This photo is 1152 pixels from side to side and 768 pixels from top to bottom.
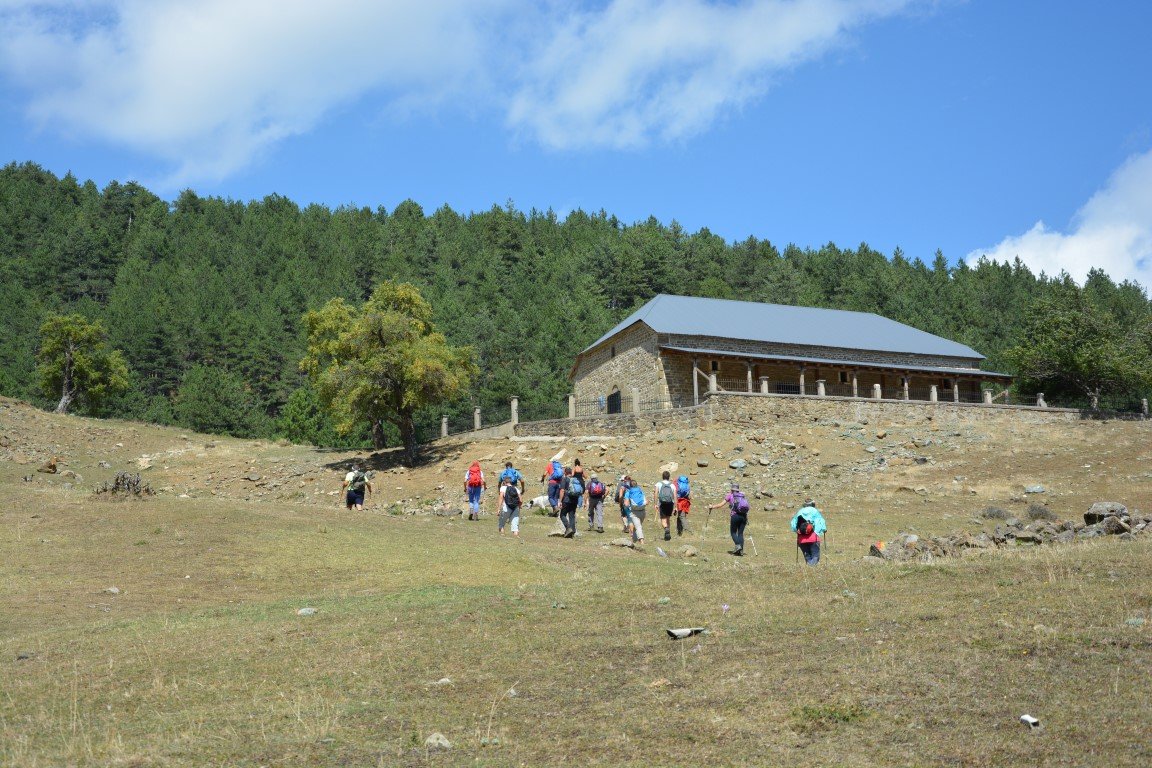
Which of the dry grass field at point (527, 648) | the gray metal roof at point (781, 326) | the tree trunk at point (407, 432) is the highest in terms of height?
the gray metal roof at point (781, 326)

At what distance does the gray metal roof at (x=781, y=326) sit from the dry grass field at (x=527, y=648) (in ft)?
85.3

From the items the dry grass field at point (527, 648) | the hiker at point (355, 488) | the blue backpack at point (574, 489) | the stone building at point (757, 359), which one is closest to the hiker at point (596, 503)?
the dry grass field at point (527, 648)

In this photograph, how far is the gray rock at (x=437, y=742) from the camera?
775cm

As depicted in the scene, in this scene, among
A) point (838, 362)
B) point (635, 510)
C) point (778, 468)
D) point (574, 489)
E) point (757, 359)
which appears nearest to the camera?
point (635, 510)

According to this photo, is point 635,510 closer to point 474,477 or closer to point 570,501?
point 570,501

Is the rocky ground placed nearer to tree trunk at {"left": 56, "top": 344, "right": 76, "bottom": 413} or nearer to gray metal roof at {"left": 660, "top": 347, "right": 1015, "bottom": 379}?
gray metal roof at {"left": 660, "top": 347, "right": 1015, "bottom": 379}

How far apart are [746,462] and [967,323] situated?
74.8 m

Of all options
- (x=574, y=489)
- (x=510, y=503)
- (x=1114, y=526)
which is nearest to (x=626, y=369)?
(x=574, y=489)

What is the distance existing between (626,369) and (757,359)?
23.2ft

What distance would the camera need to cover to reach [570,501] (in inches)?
857

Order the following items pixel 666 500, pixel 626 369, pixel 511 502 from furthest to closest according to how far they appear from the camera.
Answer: pixel 626 369 < pixel 666 500 < pixel 511 502

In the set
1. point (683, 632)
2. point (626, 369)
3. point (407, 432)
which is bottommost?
point (683, 632)

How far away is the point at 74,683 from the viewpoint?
→ 32.6 feet

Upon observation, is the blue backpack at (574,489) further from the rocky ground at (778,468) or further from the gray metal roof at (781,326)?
the gray metal roof at (781,326)
